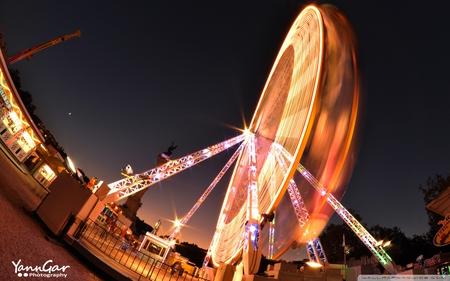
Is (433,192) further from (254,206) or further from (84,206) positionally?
(84,206)

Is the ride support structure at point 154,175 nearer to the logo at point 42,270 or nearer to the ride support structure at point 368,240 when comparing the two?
the logo at point 42,270

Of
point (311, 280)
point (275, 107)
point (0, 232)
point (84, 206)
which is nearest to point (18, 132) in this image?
point (84, 206)

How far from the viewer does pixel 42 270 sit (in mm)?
5461

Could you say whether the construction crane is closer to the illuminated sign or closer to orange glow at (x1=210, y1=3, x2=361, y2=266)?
orange glow at (x1=210, y1=3, x2=361, y2=266)

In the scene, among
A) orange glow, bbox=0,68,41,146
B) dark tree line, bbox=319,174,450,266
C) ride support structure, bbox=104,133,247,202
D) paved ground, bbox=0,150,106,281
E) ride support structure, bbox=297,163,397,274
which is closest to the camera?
paved ground, bbox=0,150,106,281

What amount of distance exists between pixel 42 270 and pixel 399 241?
42441mm

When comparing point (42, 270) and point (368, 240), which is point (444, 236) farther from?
point (42, 270)

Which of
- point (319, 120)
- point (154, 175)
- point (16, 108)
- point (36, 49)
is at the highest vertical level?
point (36, 49)

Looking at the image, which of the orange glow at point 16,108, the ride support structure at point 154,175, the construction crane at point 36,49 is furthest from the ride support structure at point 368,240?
the construction crane at point 36,49

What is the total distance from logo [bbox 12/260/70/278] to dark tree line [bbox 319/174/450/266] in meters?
18.3

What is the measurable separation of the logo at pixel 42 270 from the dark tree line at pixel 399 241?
18.3 m

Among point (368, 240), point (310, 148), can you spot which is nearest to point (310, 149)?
point (310, 148)

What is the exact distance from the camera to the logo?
4905 mm

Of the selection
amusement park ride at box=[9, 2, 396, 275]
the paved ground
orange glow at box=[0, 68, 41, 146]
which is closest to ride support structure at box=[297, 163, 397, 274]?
amusement park ride at box=[9, 2, 396, 275]
